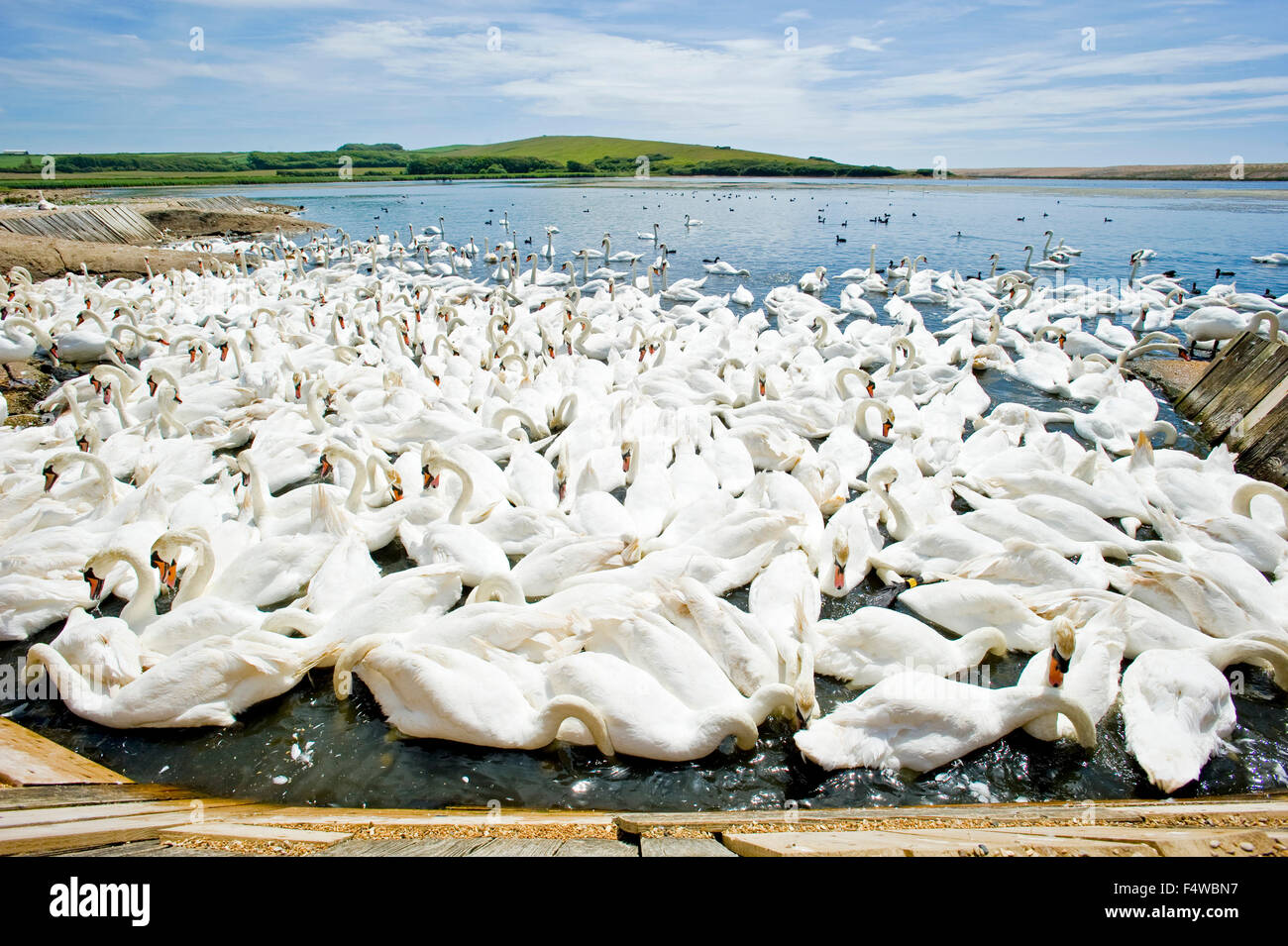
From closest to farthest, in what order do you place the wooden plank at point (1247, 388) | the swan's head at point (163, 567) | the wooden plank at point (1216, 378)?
the swan's head at point (163, 567)
the wooden plank at point (1247, 388)
the wooden plank at point (1216, 378)

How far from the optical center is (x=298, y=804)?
14.9 feet

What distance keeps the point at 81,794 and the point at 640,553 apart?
14.4ft

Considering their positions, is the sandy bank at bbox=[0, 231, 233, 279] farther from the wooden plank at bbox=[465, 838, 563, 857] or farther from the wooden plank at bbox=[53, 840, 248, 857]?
the wooden plank at bbox=[465, 838, 563, 857]

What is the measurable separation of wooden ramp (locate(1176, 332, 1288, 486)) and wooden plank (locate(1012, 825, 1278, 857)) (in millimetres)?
8154

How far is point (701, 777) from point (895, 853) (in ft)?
6.89

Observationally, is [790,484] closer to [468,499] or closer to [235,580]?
[468,499]

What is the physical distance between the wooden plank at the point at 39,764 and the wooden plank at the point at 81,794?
0.19m

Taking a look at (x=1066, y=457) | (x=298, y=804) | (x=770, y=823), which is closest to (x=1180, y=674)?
(x=770, y=823)

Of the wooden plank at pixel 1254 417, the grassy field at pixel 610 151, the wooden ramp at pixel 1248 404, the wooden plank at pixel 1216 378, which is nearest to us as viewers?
the wooden ramp at pixel 1248 404

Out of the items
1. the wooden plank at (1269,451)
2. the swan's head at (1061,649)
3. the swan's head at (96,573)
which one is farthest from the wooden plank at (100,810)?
the wooden plank at (1269,451)

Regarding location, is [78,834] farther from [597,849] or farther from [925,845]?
[925,845]

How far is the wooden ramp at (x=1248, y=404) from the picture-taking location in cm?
934

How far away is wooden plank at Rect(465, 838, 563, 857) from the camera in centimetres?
254

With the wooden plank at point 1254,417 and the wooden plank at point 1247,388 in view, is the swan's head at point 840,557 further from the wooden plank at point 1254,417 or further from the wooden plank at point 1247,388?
the wooden plank at point 1247,388
